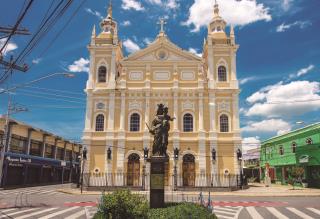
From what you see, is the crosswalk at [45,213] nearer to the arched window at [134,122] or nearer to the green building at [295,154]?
the arched window at [134,122]

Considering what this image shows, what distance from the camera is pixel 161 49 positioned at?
34.8 meters

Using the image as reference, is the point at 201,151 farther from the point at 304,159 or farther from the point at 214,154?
the point at 304,159

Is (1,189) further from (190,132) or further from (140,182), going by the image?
(190,132)

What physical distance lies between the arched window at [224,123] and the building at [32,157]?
56.1 feet

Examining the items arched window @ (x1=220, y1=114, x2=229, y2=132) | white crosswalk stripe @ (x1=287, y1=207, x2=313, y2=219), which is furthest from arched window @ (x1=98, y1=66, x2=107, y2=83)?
white crosswalk stripe @ (x1=287, y1=207, x2=313, y2=219)

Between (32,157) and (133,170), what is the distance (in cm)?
1291

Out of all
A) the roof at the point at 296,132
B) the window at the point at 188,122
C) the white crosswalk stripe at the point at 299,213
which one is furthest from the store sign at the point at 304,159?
the white crosswalk stripe at the point at 299,213

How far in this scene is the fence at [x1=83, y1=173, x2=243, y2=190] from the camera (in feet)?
98.6

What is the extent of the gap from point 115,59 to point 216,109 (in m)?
13.0

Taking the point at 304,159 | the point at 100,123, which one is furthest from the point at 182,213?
the point at 304,159

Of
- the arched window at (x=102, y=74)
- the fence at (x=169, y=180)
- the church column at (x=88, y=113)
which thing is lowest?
the fence at (x=169, y=180)

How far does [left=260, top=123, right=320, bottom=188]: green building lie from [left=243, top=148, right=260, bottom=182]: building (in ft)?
21.3

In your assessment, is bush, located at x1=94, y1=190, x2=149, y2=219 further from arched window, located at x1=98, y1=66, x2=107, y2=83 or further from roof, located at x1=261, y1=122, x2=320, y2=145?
roof, located at x1=261, y1=122, x2=320, y2=145

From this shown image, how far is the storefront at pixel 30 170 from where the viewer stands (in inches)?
1238
